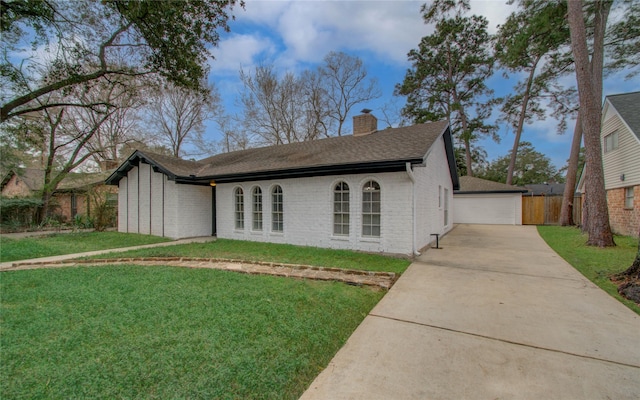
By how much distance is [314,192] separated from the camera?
908cm

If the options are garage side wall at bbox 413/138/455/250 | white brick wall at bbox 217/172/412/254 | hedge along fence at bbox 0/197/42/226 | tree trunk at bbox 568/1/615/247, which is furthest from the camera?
hedge along fence at bbox 0/197/42/226

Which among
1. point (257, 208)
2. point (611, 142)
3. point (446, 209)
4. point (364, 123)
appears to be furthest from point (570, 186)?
point (257, 208)

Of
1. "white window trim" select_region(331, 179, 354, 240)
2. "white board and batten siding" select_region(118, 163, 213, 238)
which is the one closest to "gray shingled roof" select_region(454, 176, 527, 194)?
"white window trim" select_region(331, 179, 354, 240)

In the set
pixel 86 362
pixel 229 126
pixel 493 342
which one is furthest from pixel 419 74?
pixel 86 362

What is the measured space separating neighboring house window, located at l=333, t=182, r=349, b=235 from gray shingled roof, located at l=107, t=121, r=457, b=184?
817 millimetres

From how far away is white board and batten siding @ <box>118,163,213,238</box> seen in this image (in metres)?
11.5

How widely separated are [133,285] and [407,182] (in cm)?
674

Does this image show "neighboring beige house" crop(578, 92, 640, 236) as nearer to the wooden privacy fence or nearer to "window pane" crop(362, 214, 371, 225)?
the wooden privacy fence

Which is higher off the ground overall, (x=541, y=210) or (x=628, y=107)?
(x=628, y=107)

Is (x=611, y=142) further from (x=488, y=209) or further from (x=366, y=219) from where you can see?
(x=366, y=219)

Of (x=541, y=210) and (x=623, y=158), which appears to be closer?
(x=623, y=158)

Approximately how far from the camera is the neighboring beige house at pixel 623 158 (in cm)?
1087

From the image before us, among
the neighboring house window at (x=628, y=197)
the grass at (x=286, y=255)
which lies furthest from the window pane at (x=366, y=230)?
the neighboring house window at (x=628, y=197)

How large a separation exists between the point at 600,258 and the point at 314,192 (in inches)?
328
